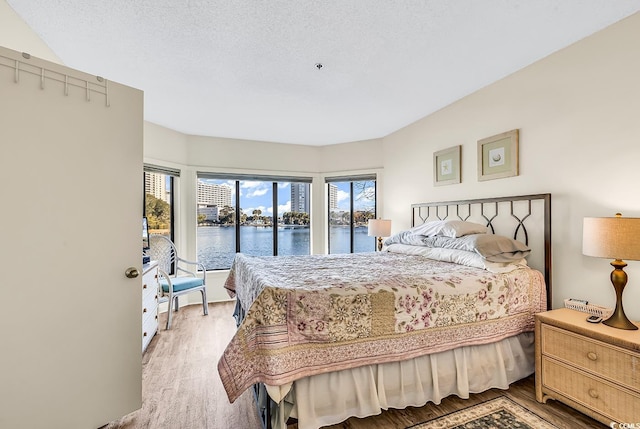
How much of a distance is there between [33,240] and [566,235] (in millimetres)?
3551

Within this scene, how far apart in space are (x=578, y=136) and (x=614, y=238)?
96cm

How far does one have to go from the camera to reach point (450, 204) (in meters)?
3.42

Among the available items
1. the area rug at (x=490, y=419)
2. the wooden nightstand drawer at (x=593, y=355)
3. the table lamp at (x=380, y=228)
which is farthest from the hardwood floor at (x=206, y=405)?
the table lamp at (x=380, y=228)

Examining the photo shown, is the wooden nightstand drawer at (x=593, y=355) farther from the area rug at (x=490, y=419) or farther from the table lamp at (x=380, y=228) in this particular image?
the table lamp at (x=380, y=228)

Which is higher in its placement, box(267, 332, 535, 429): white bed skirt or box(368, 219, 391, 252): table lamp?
box(368, 219, 391, 252): table lamp

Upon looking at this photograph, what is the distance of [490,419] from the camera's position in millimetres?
1806

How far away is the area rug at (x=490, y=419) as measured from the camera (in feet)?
5.72

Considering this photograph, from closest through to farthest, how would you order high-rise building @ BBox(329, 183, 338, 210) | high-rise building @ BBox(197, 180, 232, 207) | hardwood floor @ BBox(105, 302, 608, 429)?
hardwood floor @ BBox(105, 302, 608, 429)
high-rise building @ BBox(197, 180, 232, 207)
high-rise building @ BBox(329, 183, 338, 210)

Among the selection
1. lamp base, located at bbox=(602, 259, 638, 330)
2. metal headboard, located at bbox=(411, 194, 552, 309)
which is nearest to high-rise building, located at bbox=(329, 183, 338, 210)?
metal headboard, located at bbox=(411, 194, 552, 309)

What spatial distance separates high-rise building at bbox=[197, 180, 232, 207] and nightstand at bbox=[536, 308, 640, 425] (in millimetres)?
4386

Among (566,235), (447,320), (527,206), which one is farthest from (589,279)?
(447,320)

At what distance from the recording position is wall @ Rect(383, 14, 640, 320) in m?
1.96

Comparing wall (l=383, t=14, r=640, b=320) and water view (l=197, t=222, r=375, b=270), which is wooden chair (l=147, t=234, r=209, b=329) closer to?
water view (l=197, t=222, r=375, b=270)

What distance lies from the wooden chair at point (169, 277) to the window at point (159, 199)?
1.42 feet
